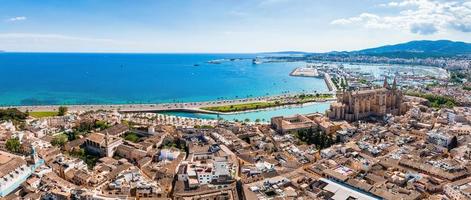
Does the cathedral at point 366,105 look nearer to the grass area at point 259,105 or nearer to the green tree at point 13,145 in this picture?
the grass area at point 259,105

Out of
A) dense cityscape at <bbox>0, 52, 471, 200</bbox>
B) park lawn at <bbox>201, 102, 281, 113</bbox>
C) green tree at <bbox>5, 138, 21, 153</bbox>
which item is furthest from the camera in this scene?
park lawn at <bbox>201, 102, 281, 113</bbox>

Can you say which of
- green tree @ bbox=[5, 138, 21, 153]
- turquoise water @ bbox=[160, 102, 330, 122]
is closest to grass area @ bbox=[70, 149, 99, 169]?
green tree @ bbox=[5, 138, 21, 153]

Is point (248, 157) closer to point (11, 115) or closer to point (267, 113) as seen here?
point (267, 113)

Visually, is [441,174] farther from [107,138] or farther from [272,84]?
[272,84]

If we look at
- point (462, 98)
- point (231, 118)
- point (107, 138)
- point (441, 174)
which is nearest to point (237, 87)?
point (231, 118)

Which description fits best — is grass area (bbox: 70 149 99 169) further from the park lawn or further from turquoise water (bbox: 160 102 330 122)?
the park lawn

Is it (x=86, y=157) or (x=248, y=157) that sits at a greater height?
(x=248, y=157)

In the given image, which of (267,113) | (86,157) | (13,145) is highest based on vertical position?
(13,145)

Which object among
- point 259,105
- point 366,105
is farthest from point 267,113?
point 366,105
